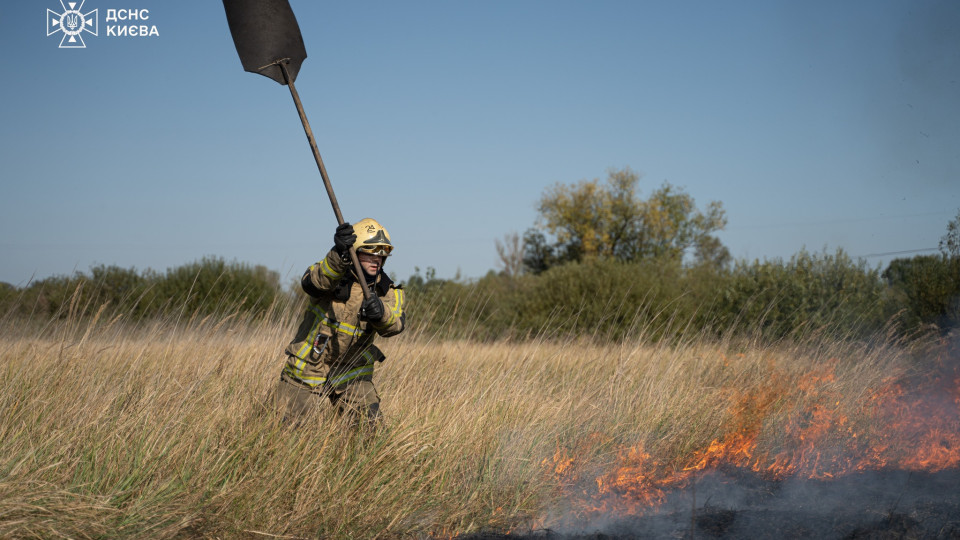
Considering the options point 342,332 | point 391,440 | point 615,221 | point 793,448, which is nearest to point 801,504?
point 793,448

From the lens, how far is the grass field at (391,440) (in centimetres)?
333

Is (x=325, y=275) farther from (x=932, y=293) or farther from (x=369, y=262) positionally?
(x=932, y=293)

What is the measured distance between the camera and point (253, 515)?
3.35 metres

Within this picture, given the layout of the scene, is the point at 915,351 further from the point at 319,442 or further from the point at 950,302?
the point at 319,442

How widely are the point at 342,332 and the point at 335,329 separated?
49 mm

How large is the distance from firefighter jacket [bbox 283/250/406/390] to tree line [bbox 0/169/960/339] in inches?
63.3

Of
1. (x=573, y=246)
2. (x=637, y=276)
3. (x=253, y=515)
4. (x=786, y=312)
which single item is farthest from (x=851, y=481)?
(x=573, y=246)

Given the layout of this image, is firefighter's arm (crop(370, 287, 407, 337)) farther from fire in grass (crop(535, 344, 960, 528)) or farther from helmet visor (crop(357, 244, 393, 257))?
fire in grass (crop(535, 344, 960, 528))

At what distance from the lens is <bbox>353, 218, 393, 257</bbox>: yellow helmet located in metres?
4.35

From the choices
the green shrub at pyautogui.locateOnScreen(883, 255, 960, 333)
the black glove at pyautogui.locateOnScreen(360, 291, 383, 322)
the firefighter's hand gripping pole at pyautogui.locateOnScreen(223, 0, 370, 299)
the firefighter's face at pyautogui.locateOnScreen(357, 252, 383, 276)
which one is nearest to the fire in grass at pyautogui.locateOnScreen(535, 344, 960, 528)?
the black glove at pyautogui.locateOnScreen(360, 291, 383, 322)

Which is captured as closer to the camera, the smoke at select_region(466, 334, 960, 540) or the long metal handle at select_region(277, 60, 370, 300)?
the smoke at select_region(466, 334, 960, 540)

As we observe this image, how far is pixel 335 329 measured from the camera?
4.34m

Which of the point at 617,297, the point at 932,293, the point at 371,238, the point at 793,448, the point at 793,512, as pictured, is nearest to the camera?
the point at 793,512

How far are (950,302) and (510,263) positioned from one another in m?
36.2
